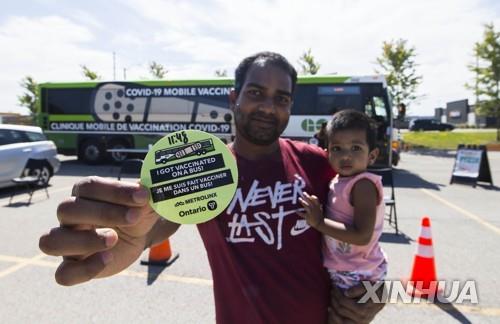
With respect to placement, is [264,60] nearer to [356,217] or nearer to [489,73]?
[356,217]

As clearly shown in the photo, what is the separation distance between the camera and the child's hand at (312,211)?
1322mm

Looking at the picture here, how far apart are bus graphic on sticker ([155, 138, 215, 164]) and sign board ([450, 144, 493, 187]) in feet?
35.0

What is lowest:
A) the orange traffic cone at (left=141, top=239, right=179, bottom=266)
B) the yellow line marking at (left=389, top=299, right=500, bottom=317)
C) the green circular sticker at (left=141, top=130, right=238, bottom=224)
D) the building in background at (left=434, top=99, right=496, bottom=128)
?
the yellow line marking at (left=389, top=299, right=500, bottom=317)

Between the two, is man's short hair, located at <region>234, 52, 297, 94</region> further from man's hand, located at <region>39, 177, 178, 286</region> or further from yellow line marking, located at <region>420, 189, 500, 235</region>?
yellow line marking, located at <region>420, 189, 500, 235</region>

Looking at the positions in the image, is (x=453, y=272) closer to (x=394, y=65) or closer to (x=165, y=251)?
(x=165, y=251)

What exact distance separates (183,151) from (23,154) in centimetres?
920

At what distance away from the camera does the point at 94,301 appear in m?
3.22

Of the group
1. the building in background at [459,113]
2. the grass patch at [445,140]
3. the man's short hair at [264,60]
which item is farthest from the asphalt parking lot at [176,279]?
the building in background at [459,113]

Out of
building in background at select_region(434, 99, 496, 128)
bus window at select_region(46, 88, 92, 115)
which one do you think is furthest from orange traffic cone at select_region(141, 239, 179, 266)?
building in background at select_region(434, 99, 496, 128)

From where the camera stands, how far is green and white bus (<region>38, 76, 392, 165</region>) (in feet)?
37.1

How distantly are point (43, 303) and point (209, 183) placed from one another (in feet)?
10.1

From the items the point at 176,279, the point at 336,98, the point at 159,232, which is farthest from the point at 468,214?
the point at 159,232

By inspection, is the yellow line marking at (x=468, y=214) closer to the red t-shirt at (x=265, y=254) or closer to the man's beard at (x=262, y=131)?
the red t-shirt at (x=265, y=254)

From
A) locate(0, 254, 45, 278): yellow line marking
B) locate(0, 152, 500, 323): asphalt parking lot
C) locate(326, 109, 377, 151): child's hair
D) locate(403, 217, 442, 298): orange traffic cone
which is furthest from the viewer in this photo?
locate(0, 254, 45, 278): yellow line marking
